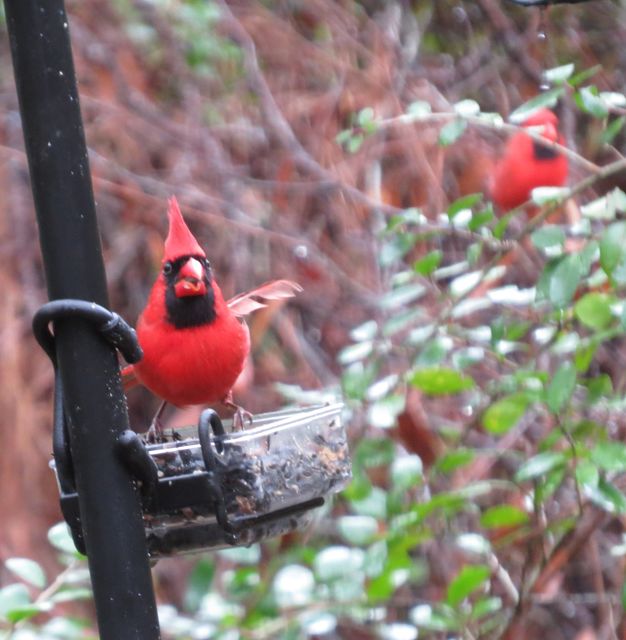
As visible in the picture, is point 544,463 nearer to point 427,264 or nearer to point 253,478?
point 427,264

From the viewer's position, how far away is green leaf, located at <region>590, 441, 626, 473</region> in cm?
158

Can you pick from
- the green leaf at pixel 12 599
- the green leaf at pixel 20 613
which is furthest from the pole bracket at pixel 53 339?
the green leaf at pixel 12 599

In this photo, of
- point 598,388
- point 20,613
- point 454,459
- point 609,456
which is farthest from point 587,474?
point 20,613

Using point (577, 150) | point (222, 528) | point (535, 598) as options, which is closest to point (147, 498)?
point (222, 528)

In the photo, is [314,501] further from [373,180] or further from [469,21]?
[469,21]

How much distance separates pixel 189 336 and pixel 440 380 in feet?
1.41

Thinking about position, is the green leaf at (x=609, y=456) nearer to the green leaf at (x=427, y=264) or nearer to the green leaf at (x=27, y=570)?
the green leaf at (x=427, y=264)

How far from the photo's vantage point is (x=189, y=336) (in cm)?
158

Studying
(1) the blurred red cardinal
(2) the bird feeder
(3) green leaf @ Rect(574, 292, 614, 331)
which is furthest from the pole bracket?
(1) the blurred red cardinal

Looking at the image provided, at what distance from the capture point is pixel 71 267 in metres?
1.10

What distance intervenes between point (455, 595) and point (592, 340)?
1.55 feet

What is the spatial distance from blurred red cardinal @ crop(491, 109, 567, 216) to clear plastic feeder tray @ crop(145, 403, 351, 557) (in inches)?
57.6

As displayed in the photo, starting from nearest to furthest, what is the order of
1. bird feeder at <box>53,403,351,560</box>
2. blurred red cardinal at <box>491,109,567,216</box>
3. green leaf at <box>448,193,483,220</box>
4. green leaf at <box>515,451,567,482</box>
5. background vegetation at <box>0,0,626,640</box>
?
bird feeder at <box>53,403,351,560</box> < green leaf at <box>515,451,567,482</box> < green leaf at <box>448,193,483,220</box> < blurred red cardinal at <box>491,109,567,216</box> < background vegetation at <box>0,0,626,640</box>

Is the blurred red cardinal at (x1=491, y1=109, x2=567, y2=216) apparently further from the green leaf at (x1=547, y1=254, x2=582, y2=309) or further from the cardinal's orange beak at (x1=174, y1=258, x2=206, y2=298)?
the cardinal's orange beak at (x1=174, y1=258, x2=206, y2=298)
